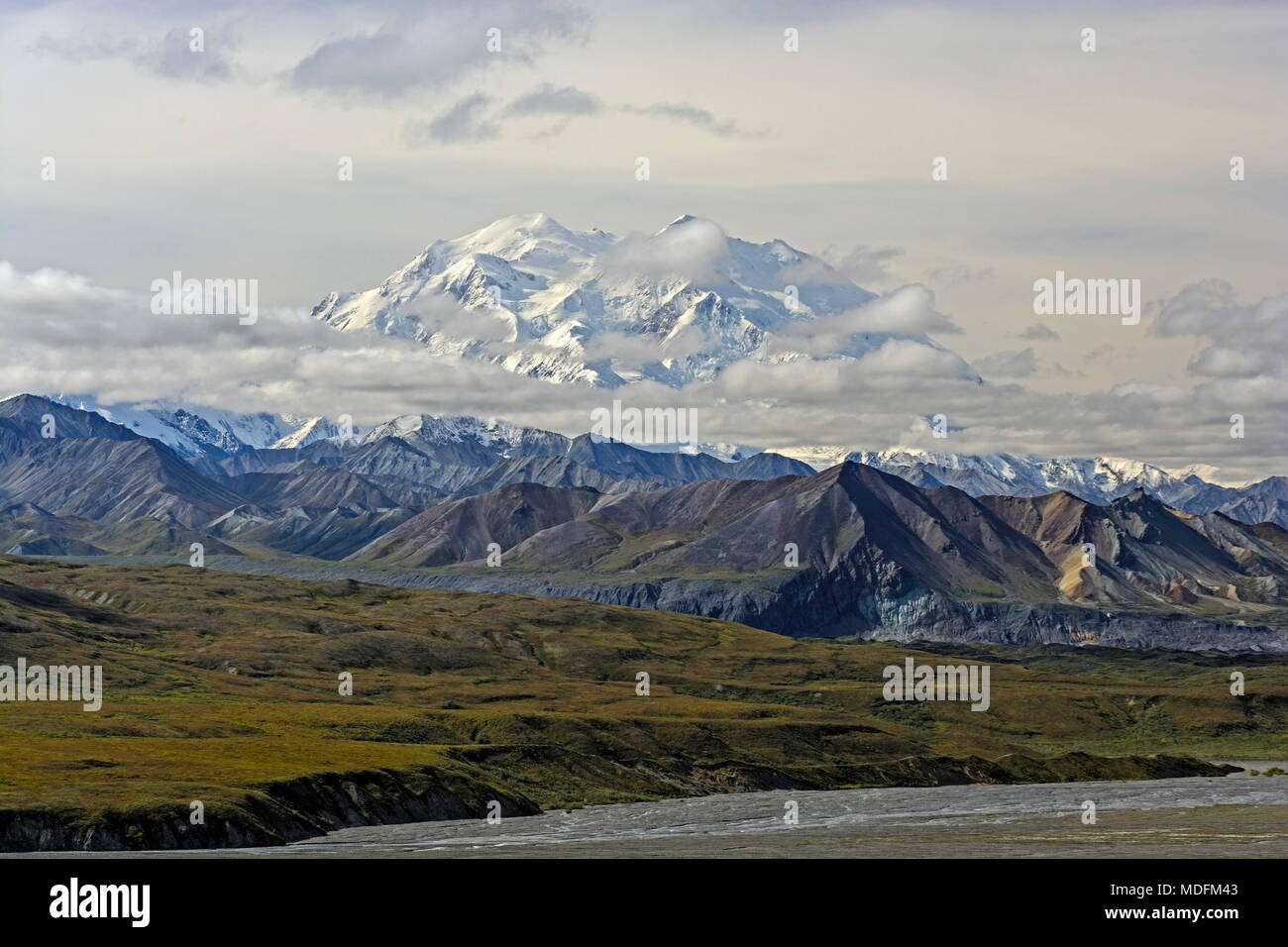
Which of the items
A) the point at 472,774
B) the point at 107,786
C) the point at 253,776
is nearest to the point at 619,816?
the point at 472,774

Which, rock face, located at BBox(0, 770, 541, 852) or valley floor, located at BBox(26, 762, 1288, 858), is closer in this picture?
valley floor, located at BBox(26, 762, 1288, 858)

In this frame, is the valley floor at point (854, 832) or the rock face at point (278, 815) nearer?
the valley floor at point (854, 832)

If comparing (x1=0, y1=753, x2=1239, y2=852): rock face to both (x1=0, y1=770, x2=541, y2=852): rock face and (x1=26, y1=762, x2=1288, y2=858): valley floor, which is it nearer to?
(x1=0, y1=770, x2=541, y2=852): rock face

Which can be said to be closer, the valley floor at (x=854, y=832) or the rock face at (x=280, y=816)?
the valley floor at (x=854, y=832)

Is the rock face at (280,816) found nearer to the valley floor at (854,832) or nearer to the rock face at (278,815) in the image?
the rock face at (278,815)

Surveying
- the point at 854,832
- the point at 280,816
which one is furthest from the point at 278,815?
the point at 854,832

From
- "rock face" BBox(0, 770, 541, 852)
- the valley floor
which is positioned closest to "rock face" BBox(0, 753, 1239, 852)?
"rock face" BBox(0, 770, 541, 852)

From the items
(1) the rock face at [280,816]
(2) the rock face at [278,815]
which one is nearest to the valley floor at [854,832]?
(1) the rock face at [280,816]

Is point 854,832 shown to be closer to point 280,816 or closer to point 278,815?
point 280,816
